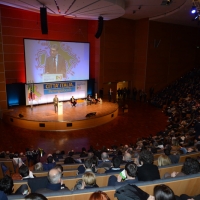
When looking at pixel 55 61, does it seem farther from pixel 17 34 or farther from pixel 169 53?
pixel 169 53

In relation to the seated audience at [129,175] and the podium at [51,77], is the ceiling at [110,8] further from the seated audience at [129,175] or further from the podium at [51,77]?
the seated audience at [129,175]

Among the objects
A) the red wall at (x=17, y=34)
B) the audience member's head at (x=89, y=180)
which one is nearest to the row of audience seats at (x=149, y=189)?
the audience member's head at (x=89, y=180)

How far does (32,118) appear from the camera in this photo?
11492mm

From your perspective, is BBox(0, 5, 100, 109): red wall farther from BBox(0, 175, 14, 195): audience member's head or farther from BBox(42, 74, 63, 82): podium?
BBox(0, 175, 14, 195): audience member's head

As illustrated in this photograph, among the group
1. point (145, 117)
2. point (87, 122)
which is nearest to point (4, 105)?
point (87, 122)

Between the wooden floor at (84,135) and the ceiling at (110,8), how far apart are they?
238 inches

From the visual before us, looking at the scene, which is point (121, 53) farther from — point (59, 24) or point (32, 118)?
point (32, 118)

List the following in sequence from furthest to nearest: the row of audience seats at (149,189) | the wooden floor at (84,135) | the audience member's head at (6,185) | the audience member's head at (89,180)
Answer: the wooden floor at (84,135)
the audience member's head at (89,180)
the audience member's head at (6,185)
the row of audience seats at (149,189)

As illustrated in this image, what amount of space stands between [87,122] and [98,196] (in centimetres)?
968

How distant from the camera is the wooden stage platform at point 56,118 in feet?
36.7

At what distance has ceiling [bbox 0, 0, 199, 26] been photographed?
9.18 m

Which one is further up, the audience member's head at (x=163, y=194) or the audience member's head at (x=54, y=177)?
the audience member's head at (x=163, y=194)

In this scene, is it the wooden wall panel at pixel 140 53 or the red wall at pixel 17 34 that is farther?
the wooden wall panel at pixel 140 53

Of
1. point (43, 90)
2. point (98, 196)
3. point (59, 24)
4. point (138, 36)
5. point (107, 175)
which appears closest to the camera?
point (98, 196)
